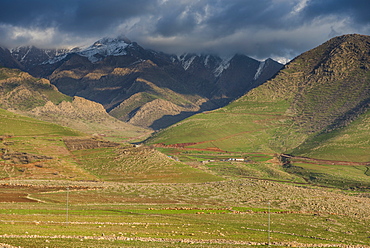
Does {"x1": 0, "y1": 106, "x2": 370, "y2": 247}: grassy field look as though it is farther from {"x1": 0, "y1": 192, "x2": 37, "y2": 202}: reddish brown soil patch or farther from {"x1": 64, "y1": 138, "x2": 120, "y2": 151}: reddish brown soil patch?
{"x1": 64, "y1": 138, "x2": 120, "y2": 151}: reddish brown soil patch

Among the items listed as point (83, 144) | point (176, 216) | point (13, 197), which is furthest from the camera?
point (83, 144)

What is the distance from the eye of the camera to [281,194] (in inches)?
4724

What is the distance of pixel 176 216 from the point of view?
76.8m

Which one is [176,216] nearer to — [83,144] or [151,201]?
[151,201]

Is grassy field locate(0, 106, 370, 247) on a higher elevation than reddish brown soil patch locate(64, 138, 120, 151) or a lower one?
lower

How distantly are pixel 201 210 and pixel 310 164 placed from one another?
123 metres

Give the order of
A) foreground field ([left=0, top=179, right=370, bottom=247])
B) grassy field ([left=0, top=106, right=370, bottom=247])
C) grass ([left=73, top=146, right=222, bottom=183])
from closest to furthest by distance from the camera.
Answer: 1. foreground field ([left=0, top=179, right=370, bottom=247])
2. grassy field ([left=0, top=106, right=370, bottom=247])
3. grass ([left=73, top=146, right=222, bottom=183])

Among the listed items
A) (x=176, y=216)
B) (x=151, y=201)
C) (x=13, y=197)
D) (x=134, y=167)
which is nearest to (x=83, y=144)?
(x=134, y=167)

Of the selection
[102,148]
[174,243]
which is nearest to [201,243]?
[174,243]

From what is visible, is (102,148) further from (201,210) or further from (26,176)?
(201,210)

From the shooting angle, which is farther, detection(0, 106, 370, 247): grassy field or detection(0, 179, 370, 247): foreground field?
detection(0, 106, 370, 247): grassy field

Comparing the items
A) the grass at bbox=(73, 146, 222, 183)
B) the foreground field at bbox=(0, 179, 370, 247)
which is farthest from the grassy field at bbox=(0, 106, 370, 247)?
the grass at bbox=(73, 146, 222, 183)

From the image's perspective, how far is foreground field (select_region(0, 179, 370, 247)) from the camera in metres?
51.7

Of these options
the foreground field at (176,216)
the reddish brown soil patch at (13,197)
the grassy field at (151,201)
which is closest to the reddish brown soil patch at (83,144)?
the grassy field at (151,201)
